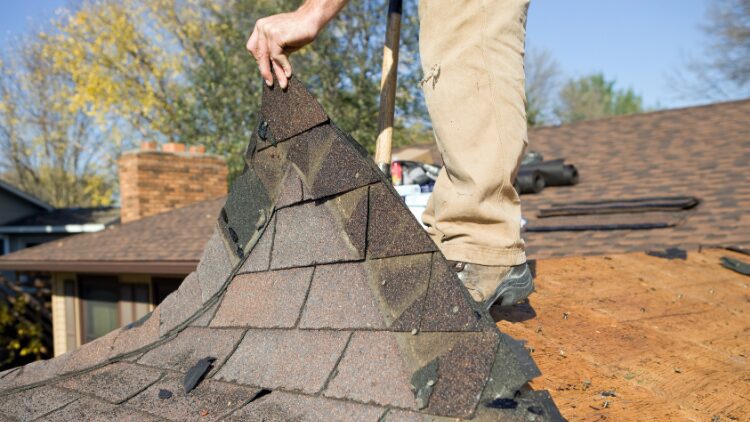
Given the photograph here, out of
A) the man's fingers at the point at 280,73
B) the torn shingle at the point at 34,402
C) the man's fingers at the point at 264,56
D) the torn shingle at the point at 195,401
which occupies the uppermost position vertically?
the man's fingers at the point at 264,56

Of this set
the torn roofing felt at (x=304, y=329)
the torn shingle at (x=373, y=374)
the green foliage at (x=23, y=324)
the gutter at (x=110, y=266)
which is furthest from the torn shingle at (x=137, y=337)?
the green foliage at (x=23, y=324)

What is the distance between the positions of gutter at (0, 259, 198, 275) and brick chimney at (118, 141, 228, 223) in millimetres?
2071

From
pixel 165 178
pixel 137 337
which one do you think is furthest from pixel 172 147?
pixel 137 337

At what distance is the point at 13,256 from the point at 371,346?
13.7 metres

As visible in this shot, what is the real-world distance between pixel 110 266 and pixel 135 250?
0.46m

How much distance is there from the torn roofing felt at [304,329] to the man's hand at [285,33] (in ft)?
0.18

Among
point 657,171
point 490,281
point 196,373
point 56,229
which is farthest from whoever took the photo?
point 56,229

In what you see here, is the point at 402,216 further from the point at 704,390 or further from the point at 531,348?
the point at 704,390

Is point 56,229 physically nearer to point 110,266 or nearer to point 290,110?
point 110,266

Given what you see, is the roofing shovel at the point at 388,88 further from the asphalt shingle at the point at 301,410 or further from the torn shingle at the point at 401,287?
the asphalt shingle at the point at 301,410

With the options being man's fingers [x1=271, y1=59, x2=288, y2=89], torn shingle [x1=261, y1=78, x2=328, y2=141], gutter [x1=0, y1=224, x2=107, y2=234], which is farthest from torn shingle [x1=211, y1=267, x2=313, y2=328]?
gutter [x1=0, y1=224, x2=107, y2=234]

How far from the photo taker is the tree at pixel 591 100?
4625 cm

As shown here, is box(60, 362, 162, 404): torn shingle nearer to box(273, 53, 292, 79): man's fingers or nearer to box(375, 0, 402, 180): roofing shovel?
box(273, 53, 292, 79): man's fingers

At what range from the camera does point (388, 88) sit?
87.7 inches
